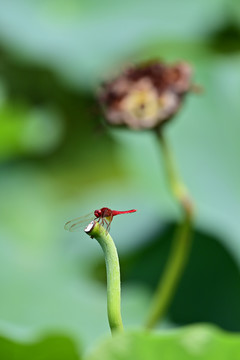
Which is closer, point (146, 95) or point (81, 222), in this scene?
point (81, 222)

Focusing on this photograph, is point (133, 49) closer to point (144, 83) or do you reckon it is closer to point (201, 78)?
point (201, 78)

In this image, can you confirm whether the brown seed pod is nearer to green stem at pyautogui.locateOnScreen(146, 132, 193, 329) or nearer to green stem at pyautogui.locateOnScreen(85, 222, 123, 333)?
green stem at pyautogui.locateOnScreen(146, 132, 193, 329)

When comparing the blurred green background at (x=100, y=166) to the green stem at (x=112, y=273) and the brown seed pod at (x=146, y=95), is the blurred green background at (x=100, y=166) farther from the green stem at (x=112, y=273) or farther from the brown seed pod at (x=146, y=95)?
the green stem at (x=112, y=273)

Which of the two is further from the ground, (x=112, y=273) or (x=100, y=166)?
(x=112, y=273)

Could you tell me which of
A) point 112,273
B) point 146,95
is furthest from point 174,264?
point 112,273

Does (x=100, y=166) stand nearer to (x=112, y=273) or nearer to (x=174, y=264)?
(x=174, y=264)

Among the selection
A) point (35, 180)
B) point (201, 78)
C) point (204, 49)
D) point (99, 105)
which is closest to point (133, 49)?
point (204, 49)

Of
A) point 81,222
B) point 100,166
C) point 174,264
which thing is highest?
point 81,222
